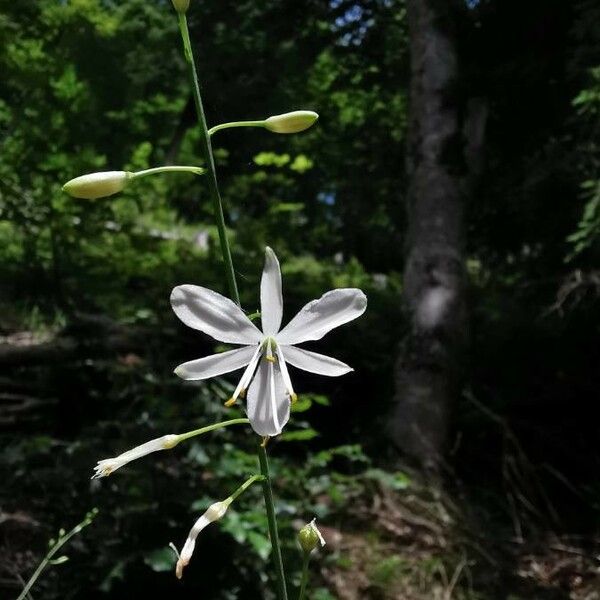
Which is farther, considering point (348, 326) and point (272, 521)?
point (348, 326)

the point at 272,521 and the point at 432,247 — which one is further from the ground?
the point at 272,521

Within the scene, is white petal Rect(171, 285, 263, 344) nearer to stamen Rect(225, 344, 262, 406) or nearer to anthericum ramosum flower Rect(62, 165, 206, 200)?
stamen Rect(225, 344, 262, 406)

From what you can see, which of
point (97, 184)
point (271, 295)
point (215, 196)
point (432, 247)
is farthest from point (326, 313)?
point (432, 247)

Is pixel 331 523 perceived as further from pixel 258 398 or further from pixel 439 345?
pixel 258 398

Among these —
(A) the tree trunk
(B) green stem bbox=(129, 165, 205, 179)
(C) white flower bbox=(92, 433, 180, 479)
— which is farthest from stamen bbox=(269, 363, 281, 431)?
(A) the tree trunk

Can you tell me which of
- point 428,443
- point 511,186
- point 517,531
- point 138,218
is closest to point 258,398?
point 517,531

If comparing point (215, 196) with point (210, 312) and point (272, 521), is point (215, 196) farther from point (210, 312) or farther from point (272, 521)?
point (272, 521)
